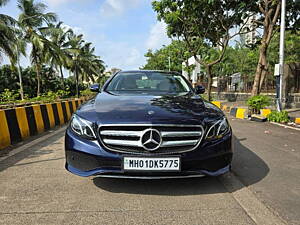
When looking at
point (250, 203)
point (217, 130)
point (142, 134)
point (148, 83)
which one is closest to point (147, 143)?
point (142, 134)

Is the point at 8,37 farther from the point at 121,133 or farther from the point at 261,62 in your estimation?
the point at 121,133

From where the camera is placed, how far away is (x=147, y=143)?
2557 mm

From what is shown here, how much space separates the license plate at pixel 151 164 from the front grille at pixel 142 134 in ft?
0.24

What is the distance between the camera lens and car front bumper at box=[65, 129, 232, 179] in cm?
256

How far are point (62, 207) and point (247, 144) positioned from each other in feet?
12.5

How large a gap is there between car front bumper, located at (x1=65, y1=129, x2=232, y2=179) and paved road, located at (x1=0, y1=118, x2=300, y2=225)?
28 cm

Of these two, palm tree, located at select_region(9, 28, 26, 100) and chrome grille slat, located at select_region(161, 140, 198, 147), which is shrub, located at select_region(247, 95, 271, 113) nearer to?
chrome grille slat, located at select_region(161, 140, 198, 147)

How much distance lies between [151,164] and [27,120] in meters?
4.38

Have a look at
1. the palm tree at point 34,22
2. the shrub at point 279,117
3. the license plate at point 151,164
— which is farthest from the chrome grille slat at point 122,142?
the palm tree at point 34,22

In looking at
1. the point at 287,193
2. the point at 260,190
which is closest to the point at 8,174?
the point at 260,190

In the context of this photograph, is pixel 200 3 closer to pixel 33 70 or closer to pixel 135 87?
pixel 135 87

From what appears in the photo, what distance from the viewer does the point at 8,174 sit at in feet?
11.4

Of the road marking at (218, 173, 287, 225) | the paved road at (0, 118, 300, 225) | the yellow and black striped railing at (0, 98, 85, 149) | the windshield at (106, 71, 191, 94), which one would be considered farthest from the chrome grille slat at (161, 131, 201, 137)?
the yellow and black striped railing at (0, 98, 85, 149)

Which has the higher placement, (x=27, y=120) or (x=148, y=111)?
(x=148, y=111)
